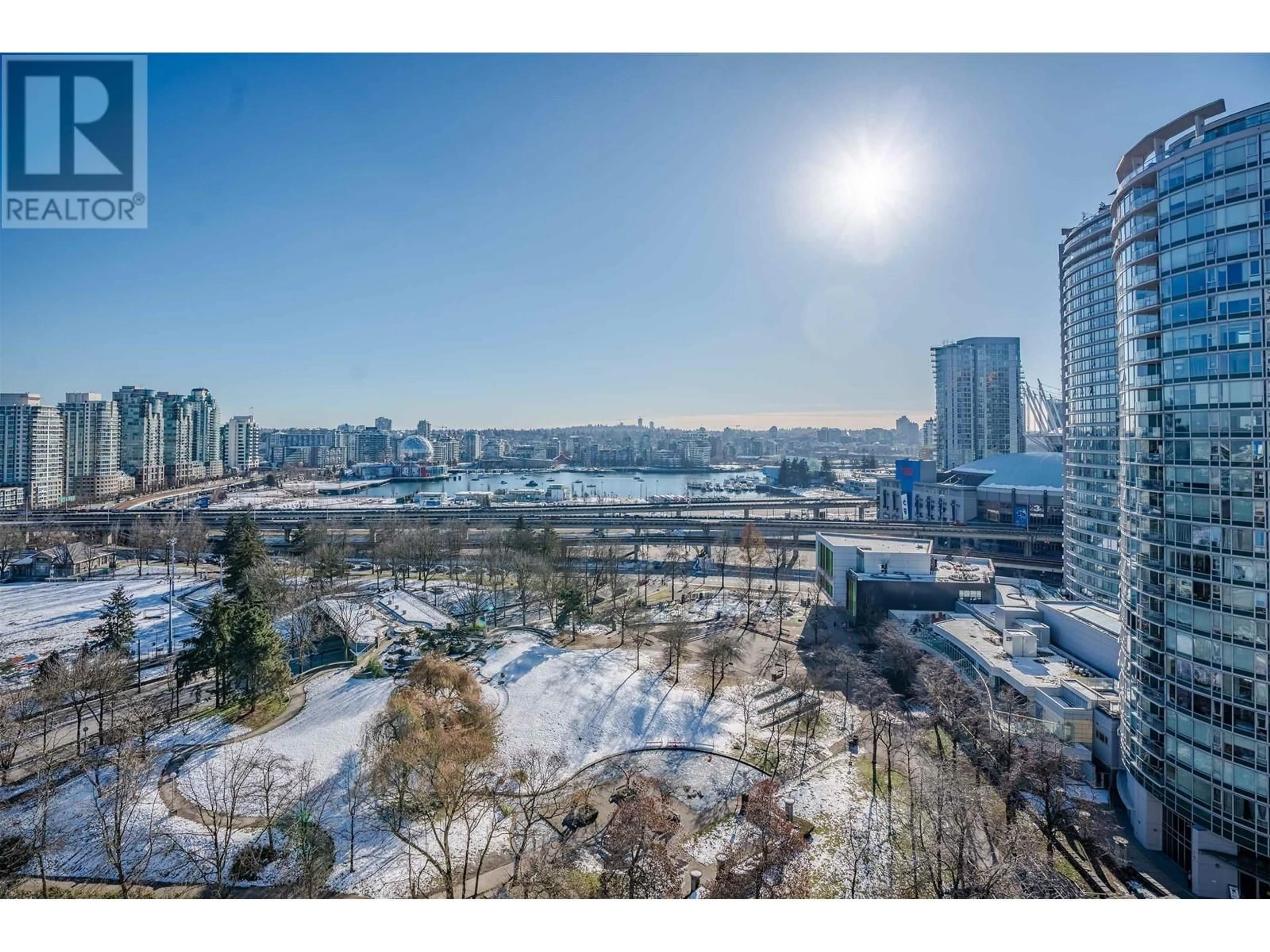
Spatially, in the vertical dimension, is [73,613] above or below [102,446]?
below

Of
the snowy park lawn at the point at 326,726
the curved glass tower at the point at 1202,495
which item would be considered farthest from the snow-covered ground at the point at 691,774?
the curved glass tower at the point at 1202,495

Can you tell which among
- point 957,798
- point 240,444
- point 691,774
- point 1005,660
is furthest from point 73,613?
point 240,444

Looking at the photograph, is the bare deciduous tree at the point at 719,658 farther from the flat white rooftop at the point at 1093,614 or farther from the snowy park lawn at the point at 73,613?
the snowy park lawn at the point at 73,613

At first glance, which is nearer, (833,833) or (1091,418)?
(833,833)

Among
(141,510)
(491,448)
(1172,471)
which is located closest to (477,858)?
(1172,471)

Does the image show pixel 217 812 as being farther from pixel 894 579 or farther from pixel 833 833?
pixel 894 579

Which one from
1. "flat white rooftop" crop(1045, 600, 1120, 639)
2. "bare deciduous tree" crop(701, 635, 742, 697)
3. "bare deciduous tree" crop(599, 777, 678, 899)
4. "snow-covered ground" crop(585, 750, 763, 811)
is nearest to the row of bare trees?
"snow-covered ground" crop(585, 750, 763, 811)
